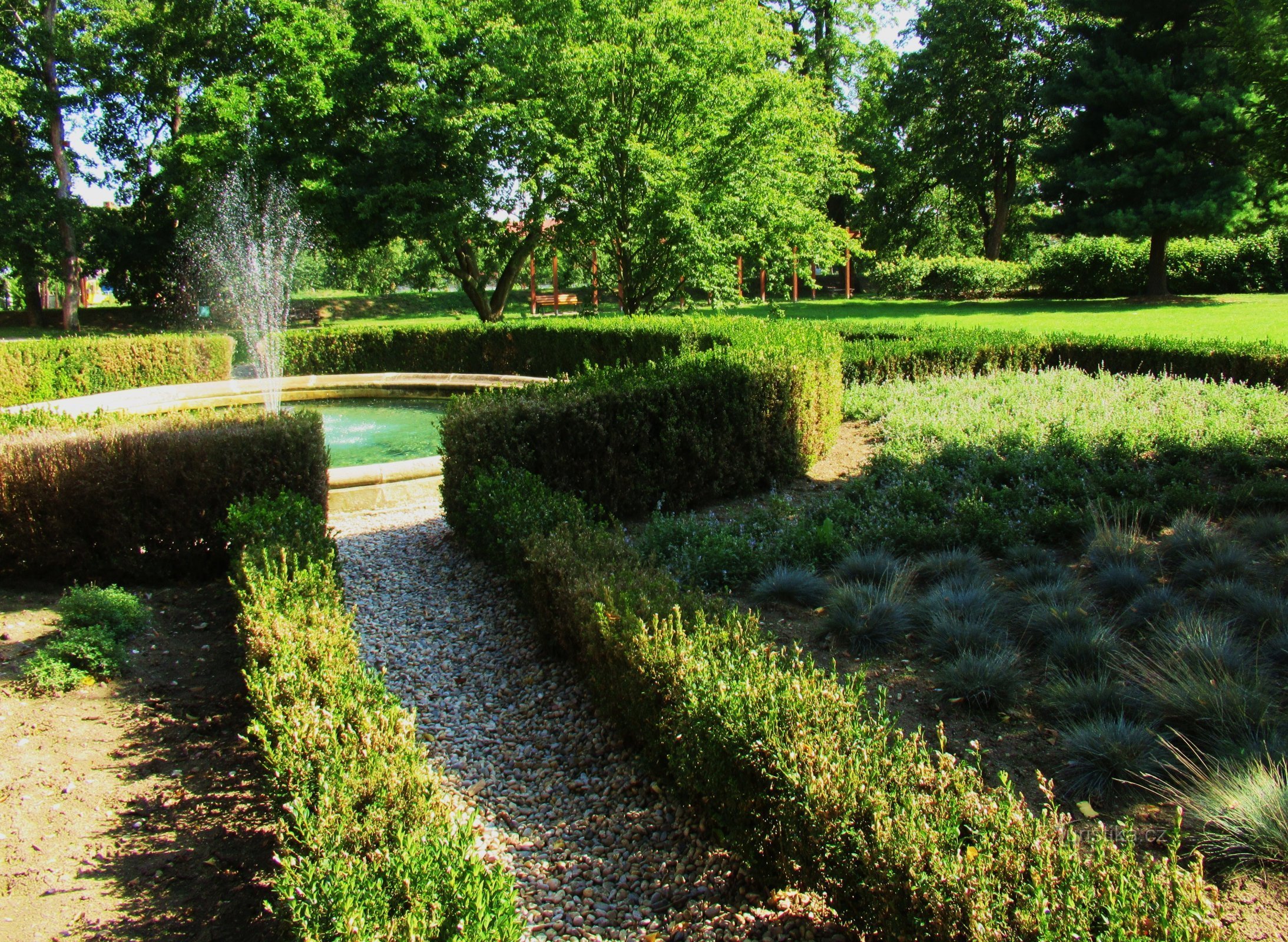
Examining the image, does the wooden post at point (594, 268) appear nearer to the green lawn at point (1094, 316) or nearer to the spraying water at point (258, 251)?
the green lawn at point (1094, 316)

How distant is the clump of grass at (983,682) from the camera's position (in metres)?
3.72

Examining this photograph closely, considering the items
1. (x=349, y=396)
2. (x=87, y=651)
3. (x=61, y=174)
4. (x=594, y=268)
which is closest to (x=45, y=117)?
(x=61, y=174)

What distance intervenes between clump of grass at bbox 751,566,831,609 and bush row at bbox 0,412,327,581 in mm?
3549

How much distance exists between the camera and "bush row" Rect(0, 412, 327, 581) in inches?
214

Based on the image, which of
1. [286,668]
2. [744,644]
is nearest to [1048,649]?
[744,644]

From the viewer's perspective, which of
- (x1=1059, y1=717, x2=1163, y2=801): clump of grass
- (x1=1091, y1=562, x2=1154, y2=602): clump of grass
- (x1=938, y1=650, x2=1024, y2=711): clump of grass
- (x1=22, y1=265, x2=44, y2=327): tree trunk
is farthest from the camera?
(x1=22, y1=265, x2=44, y2=327): tree trunk

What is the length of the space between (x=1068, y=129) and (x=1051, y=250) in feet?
11.6

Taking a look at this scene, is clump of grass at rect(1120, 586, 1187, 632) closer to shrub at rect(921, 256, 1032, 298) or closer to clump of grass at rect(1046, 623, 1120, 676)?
clump of grass at rect(1046, 623, 1120, 676)

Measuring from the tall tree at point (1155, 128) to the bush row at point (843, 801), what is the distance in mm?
21508

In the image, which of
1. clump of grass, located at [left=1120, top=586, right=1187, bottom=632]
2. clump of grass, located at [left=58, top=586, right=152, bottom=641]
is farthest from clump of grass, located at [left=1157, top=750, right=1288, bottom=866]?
clump of grass, located at [left=58, top=586, right=152, bottom=641]

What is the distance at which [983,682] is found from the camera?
374 cm

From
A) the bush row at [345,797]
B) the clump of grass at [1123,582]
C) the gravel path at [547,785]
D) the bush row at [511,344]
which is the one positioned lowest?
the gravel path at [547,785]

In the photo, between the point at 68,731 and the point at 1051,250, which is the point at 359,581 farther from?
the point at 1051,250

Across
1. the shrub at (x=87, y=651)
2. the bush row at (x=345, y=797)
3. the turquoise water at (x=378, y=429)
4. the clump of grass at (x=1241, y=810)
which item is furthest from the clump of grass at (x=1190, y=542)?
the turquoise water at (x=378, y=429)
